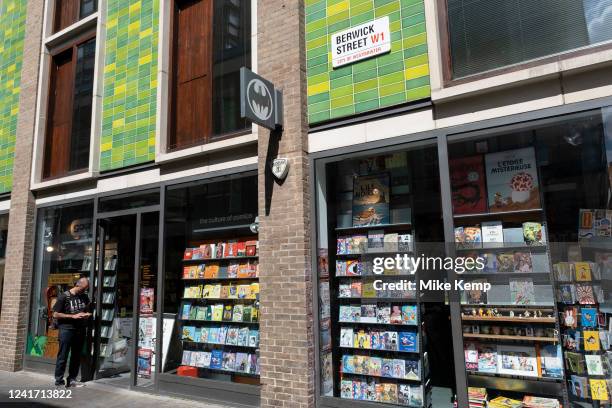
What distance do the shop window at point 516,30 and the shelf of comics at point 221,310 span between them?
3.90m

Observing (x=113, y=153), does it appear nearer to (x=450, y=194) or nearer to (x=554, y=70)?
(x=450, y=194)

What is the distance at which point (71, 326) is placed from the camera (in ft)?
24.7

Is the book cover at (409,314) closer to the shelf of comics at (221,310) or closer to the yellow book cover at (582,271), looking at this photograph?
the yellow book cover at (582,271)

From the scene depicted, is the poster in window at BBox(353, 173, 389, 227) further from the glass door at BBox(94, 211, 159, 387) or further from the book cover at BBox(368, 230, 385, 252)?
the glass door at BBox(94, 211, 159, 387)

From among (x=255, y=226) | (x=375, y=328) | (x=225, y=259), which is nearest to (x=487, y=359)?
(x=375, y=328)

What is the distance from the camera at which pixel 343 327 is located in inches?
234

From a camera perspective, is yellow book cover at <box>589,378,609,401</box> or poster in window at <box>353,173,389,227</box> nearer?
yellow book cover at <box>589,378,609,401</box>

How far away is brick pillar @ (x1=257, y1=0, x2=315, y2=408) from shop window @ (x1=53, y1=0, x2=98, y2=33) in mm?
5237

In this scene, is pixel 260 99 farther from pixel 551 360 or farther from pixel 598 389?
pixel 598 389

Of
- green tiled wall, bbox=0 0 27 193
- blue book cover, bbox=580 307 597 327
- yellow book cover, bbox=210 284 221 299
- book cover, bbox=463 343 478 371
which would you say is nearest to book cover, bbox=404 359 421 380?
book cover, bbox=463 343 478 371

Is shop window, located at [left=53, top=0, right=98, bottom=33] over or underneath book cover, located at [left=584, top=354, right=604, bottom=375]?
over

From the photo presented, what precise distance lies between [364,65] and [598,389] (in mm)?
4548

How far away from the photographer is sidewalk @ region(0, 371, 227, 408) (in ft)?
20.9

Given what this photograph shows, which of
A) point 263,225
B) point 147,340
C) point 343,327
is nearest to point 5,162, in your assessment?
point 147,340
